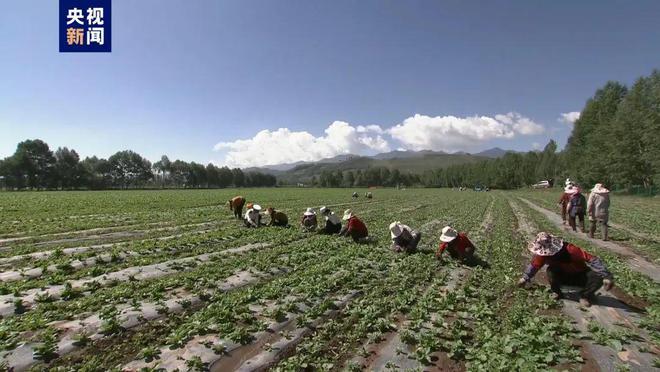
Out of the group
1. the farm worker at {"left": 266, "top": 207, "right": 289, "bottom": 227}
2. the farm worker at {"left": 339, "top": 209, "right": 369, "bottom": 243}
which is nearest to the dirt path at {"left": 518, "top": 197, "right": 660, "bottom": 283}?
the farm worker at {"left": 339, "top": 209, "right": 369, "bottom": 243}

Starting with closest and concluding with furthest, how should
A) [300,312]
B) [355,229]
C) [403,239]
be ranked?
[300,312], [403,239], [355,229]

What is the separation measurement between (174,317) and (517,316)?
7.44 metres

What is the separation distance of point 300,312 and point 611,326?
22.1ft

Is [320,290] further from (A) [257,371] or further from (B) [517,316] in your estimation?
(B) [517,316]

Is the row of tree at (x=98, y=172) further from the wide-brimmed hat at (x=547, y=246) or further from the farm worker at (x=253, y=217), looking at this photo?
the wide-brimmed hat at (x=547, y=246)

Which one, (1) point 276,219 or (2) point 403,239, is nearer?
(2) point 403,239

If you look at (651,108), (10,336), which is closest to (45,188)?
(10,336)

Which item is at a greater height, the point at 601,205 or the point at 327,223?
the point at 601,205

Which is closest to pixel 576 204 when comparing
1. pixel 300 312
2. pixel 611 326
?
pixel 611 326

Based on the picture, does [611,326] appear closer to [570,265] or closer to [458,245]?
[570,265]

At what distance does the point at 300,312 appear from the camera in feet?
26.5

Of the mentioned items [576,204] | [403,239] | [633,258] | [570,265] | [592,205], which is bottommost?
[633,258]

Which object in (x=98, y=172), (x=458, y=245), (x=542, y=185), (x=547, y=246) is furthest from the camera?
(x=98, y=172)

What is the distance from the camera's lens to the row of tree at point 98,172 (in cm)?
10931
